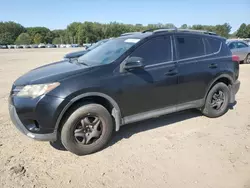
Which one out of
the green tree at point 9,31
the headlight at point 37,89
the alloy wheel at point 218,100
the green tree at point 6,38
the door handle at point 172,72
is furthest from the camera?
the green tree at point 9,31

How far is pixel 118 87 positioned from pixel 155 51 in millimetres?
1020

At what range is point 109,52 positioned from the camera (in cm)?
412

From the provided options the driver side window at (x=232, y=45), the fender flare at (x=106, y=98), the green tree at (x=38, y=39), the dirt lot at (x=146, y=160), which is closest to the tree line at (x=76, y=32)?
the green tree at (x=38, y=39)

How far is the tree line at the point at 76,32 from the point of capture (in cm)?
9906

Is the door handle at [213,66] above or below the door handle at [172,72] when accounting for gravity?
above

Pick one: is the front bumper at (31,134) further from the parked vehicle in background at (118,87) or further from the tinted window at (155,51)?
the tinted window at (155,51)

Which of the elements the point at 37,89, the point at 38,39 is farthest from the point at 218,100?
the point at 38,39

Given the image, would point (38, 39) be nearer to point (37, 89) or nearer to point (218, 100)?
point (218, 100)

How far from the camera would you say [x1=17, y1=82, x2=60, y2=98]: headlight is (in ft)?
10.4

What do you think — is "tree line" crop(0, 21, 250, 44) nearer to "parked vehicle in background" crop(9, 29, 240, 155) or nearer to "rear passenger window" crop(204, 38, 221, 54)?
"rear passenger window" crop(204, 38, 221, 54)

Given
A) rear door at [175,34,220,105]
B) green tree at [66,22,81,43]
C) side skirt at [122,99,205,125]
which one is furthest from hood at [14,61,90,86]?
green tree at [66,22,81,43]

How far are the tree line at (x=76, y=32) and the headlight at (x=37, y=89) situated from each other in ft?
305

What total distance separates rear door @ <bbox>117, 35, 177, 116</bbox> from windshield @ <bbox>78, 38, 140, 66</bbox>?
24 centimetres

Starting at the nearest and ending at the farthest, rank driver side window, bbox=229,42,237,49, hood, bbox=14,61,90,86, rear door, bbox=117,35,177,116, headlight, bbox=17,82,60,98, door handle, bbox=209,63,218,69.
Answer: headlight, bbox=17,82,60,98, hood, bbox=14,61,90,86, rear door, bbox=117,35,177,116, door handle, bbox=209,63,218,69, driver side window, bbox=229,42,237,49
